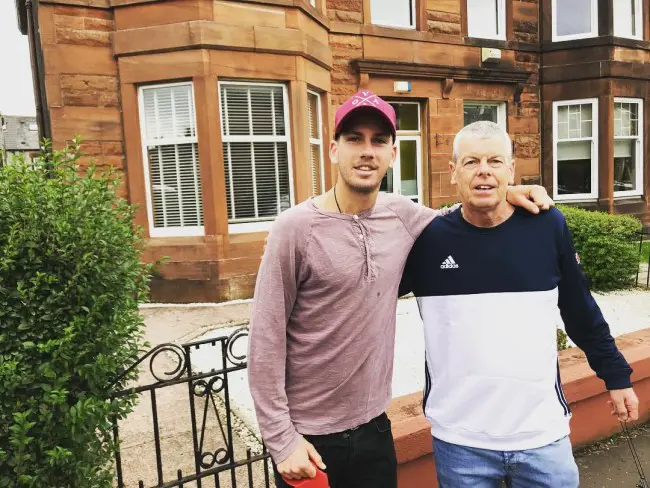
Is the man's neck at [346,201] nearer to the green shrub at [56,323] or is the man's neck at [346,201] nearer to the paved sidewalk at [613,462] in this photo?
the green shrub at [56,323]

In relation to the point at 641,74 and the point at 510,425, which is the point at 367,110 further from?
the point at 641,74

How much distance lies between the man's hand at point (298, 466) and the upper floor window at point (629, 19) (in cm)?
1470

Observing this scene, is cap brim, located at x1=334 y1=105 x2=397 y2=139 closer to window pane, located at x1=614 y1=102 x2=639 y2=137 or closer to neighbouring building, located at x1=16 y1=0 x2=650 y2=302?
neighbouring building, located at x1=16 y1=0 x2=650 y2=302

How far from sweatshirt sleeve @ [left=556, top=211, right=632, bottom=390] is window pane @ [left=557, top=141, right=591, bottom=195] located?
1236 cm

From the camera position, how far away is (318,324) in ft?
6.08

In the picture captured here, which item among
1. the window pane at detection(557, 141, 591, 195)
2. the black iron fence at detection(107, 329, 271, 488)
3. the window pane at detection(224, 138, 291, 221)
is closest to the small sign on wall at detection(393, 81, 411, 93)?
the window pane at detection(224, 138, 291, 221)

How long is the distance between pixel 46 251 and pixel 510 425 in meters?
1.91

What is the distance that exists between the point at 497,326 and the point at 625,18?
574 inches

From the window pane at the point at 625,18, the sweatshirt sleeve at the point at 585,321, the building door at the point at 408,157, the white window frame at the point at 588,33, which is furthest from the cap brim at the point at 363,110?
the window pane at the point at 625,18

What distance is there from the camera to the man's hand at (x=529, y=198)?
196 cm

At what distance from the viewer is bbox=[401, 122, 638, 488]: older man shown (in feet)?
6.22

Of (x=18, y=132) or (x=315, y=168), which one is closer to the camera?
(x=315, y=168)

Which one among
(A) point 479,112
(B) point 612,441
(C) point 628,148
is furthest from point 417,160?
(B) point 612,441

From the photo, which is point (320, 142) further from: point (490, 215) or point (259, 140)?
point (490, 215)
